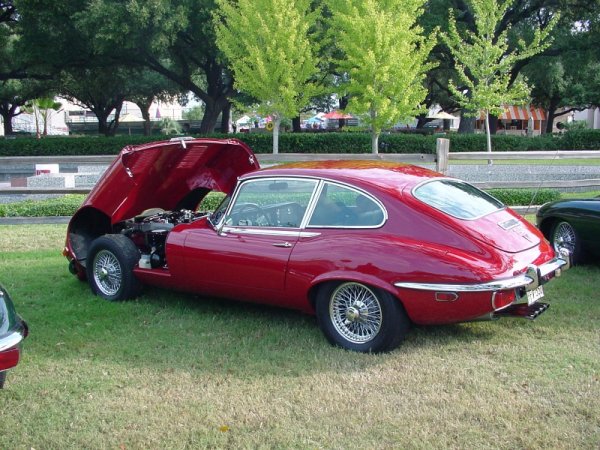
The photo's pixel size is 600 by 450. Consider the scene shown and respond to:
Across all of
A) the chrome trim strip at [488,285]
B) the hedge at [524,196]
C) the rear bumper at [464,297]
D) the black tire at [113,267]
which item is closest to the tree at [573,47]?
the hedge at [524,196]

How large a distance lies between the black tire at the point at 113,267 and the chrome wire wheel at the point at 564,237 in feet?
15.6

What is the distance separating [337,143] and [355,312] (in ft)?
71.3

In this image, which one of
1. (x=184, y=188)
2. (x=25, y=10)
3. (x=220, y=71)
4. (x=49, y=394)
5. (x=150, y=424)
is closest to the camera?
(x=150, y=424)

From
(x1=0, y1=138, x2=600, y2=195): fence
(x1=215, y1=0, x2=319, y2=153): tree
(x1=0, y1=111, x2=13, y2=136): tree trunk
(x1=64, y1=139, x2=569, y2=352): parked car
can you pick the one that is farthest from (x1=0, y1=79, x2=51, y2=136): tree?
(x1=64, y1=139, x2=569, y2=352): parked car

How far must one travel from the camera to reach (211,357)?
4.89 metres

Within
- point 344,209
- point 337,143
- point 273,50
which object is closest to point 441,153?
point 344,209

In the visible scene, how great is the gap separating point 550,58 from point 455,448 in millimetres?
30503

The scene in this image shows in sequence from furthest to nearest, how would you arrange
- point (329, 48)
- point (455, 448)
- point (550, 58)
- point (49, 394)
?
point (550, 58)
point (329, 48)
point (49, 394)
point (455, 448)

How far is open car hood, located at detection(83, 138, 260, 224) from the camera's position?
6.43 m

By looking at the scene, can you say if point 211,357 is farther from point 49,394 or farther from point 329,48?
point 329,48

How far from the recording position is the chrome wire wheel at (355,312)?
4.82m

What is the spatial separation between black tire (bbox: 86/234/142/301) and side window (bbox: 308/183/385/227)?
208cm

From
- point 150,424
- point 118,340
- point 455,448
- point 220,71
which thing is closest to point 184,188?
point 118,340

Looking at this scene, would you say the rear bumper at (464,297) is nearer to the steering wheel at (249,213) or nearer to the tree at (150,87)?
the steering wheel at (249,213)
